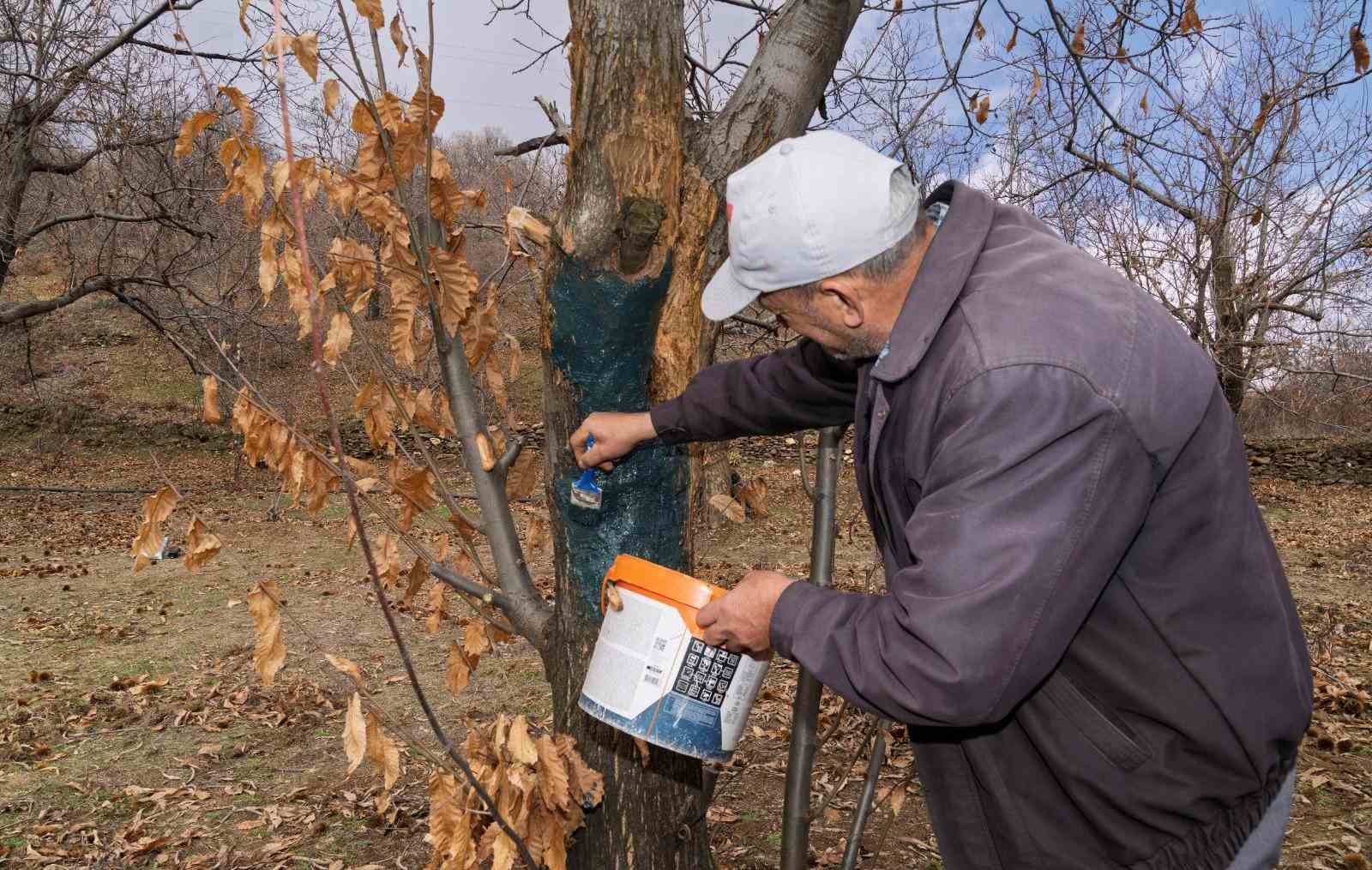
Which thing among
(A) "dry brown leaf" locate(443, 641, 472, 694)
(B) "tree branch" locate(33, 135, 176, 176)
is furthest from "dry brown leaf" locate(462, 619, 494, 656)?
(B) "tree branch" locate(33, 135, 176, 176)

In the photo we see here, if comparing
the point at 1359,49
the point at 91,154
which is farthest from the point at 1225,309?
the point at 91,154

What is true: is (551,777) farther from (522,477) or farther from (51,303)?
(51,303)

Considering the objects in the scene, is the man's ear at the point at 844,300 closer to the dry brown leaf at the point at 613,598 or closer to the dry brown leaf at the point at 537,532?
the dry brown leaf at the point at 613,598

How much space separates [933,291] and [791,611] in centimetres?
60

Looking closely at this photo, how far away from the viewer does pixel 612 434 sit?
2.32 meters

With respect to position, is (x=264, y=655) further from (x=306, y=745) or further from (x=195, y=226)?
(x=195, y=226)

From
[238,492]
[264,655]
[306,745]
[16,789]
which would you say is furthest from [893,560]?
[238,492]

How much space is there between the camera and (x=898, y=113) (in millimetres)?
5805

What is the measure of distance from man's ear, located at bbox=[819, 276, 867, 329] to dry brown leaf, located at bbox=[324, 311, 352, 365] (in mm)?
1168

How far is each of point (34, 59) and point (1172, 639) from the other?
11.8 m

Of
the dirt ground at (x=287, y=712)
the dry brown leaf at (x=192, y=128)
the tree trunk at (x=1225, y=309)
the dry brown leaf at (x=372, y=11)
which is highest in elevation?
the tree trunk at (x=1225, y=309)

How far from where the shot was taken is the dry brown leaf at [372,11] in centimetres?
195

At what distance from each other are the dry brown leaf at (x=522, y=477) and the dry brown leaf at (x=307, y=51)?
3.38 feet

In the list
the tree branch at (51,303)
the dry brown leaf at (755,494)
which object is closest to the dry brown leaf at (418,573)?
the dry brown leaf at (755,494)
